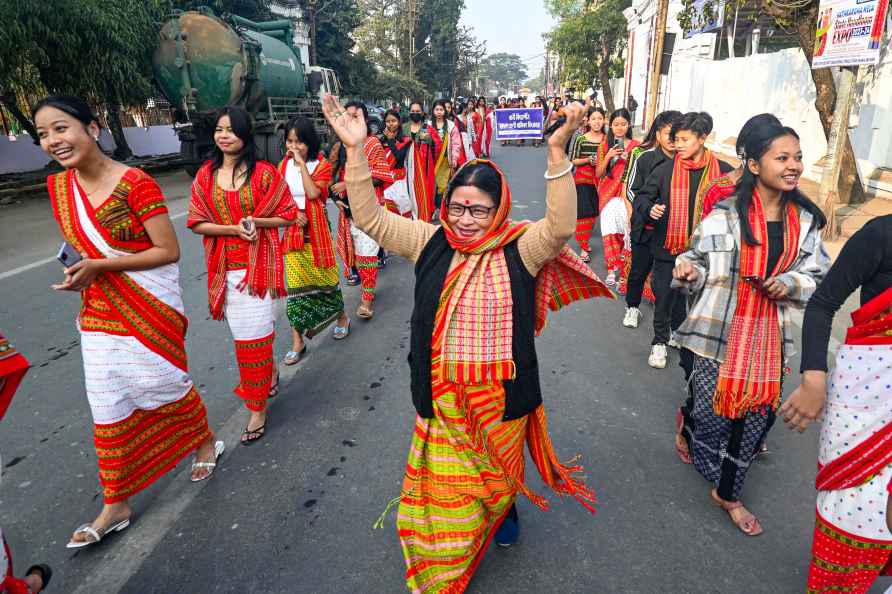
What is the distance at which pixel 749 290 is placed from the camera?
237cm

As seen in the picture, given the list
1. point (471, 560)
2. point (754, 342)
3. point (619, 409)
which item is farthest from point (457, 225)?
point (619, 409)

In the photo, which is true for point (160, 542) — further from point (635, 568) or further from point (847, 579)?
point (847, 579)

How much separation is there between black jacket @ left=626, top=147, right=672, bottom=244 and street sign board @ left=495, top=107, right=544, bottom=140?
14.9 m

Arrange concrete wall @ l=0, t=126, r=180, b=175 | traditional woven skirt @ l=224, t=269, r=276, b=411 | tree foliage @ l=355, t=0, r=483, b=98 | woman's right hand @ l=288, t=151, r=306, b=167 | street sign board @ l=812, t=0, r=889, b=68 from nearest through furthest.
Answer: traditional woven skirt @ l=224, t=269, r=276, b=411
woman's right hand @ l=288, t=151, r=306, b=167
street sign board @ l=812, t=0, r=889, b=68
concrete wall @ l=0, t=126, r=180, b=175
tree foliage @ l=355, t=0, r=483, b=98

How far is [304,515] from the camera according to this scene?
2635 millimetres

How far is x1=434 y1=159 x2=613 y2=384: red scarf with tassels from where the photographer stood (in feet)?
6.21

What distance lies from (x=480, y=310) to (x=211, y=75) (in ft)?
41.7

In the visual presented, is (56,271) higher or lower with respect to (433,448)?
lower

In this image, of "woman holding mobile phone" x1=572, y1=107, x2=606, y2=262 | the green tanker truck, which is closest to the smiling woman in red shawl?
"woman holding mobile phone" x1=572, y1=107, x2=606, y2=262

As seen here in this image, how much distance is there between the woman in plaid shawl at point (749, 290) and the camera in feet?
7.43

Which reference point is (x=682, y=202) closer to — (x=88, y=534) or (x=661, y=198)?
(x=661, y=198)

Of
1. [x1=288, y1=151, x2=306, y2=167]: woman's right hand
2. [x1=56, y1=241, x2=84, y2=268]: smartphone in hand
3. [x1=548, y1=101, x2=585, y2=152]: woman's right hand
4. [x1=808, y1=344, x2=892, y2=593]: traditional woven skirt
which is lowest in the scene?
[x1=808, y1=344, x2=892, y2=593]: traditional woven skirt

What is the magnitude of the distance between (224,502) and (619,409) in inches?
89.6

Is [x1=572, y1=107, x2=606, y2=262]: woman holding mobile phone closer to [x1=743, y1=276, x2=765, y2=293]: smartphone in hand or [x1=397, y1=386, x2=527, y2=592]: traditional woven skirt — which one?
[x1=743, y1=276, x2=765, y2=293]: smartphone in hand
